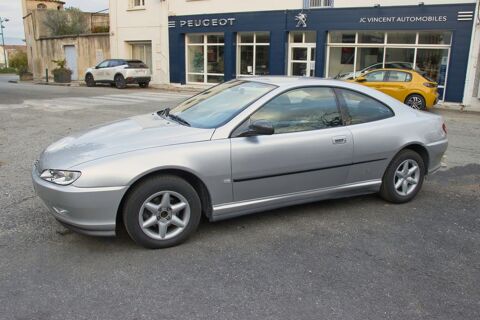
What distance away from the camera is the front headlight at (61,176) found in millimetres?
3741

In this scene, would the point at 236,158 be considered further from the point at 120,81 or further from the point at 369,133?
the point at 120,81

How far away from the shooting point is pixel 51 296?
10.8 ft

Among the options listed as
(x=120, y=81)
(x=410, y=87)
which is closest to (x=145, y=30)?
(x=120, y=81)

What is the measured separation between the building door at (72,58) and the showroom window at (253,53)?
15.2 meters

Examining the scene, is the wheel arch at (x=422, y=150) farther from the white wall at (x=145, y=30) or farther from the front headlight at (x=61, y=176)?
the white wall at (x=145, y=30)

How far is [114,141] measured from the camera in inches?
164

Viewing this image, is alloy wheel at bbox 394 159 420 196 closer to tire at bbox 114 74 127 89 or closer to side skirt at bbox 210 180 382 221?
side skirt at bbox 210 180 382 221

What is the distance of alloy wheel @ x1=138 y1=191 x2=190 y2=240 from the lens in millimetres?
3943

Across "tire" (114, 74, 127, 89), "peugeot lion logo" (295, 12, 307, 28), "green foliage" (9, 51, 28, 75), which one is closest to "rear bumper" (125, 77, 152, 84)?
"tire" (114, 74, 127, 89)

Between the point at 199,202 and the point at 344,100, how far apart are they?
6.65ft

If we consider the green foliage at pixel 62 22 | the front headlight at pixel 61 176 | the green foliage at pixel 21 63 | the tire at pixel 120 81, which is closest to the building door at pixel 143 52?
the tire at pixel 120 81

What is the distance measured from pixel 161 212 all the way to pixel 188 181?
0.39 meters

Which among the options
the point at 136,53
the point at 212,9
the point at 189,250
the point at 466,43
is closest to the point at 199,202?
the point at 189,250

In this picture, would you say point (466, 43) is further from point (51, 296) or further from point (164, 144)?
point (51, 296)
